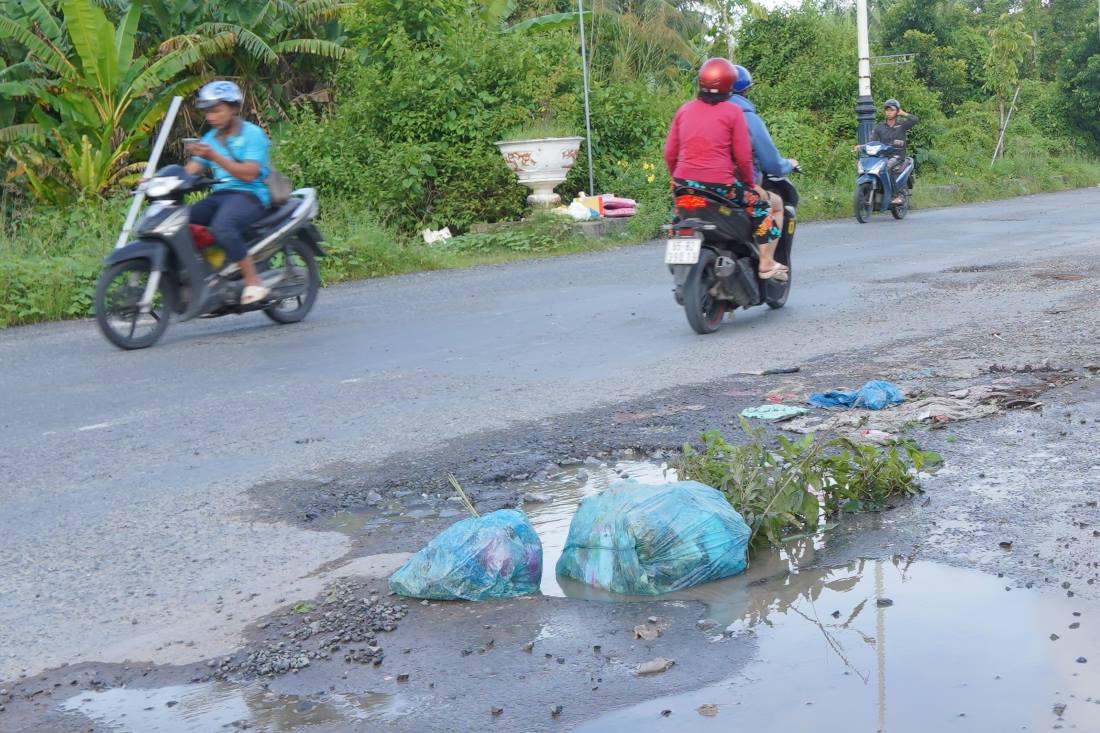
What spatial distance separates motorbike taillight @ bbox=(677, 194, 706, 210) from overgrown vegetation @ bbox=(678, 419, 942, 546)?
4.18 m

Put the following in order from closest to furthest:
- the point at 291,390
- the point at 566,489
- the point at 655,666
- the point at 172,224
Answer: the point at 655,666 → the point at 566,489 → the point at 291,390 → the point at 172,224

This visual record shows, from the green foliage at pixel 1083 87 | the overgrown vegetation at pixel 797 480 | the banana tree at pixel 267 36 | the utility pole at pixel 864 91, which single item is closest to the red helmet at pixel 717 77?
the overgrown vegetation at pixel 797 480

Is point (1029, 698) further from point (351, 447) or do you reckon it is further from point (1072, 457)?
point (351, 447)

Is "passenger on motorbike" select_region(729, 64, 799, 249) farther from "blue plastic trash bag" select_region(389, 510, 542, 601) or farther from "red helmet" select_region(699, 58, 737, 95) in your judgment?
"blue plastic trash bag" select_region(389, 510, 542, 601)

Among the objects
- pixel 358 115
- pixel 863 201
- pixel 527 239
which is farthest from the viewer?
pixel 863 201

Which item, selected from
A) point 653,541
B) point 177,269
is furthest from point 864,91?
point 653,541

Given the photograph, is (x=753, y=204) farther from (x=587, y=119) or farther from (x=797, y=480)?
(x=587, y=119)

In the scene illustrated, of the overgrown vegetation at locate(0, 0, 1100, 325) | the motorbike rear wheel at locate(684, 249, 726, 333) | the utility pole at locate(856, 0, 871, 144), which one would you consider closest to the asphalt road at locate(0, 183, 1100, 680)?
the motorbike rear wheel at locate(684, 249, 726, 333)

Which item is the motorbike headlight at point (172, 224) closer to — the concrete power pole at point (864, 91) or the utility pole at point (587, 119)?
the utility pole at point (587, 119)

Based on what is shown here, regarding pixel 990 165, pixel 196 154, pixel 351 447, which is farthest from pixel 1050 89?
pixel 351 447

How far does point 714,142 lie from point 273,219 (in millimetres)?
3327

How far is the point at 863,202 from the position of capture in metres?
18.5

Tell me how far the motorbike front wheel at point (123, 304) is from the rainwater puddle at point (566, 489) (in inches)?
191

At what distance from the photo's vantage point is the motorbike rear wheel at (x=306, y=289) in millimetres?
9852
